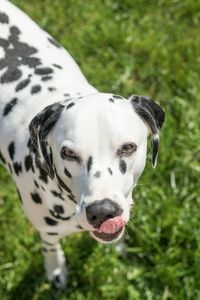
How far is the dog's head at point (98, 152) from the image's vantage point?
293cm

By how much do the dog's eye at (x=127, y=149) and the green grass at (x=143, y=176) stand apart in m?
1.49

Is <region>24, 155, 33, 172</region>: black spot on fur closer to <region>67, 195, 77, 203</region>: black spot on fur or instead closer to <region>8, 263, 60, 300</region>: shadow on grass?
<region>67, 195, 77, 203</region>: black spot on fur

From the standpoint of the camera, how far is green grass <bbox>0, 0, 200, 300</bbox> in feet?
14.2

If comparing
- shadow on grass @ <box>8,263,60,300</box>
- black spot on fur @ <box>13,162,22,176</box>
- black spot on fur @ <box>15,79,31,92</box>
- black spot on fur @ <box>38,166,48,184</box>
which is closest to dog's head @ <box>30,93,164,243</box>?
black spot on fur @ <box>38,166,48,184</box>

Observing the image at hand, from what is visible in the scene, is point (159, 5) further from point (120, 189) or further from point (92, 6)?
point (120, 189)

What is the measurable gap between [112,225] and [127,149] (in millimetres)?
365

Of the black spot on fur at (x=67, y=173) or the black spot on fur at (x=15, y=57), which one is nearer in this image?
the black spot on fur at (x=67, y=173)

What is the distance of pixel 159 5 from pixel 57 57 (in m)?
2.03

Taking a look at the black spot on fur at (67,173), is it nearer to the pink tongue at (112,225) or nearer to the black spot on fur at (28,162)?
the pink tongue at (112,225)

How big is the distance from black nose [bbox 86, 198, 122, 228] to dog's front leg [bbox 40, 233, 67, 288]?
1.05 meters

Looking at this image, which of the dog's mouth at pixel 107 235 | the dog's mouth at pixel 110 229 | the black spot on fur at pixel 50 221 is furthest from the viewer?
the black spot on fur at pixel 50 221

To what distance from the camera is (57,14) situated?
564cm

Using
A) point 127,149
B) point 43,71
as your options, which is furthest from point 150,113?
point 43,71

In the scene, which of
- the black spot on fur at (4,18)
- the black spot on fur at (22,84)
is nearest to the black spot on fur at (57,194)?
the black spot on fur at (22,84)
